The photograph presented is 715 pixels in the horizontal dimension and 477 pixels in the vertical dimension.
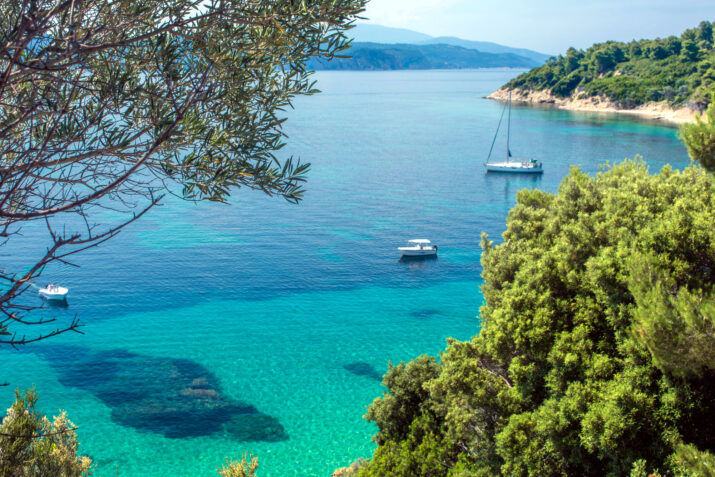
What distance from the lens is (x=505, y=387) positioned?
11.8 m

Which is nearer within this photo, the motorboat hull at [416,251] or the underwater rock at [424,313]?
the underwater rock at [424,313]

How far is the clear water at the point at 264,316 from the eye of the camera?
755 inches

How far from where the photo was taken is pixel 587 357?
1016cm

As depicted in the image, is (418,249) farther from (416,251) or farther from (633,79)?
(633,79)

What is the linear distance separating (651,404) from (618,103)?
4651 inches

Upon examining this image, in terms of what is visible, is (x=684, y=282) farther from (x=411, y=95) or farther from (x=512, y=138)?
(x=411, y=95)

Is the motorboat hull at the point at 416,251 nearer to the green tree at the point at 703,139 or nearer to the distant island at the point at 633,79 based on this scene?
the green tree at the point at 703,139

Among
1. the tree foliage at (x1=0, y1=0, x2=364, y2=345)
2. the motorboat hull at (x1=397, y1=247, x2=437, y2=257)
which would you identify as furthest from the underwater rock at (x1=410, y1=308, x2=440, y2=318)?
the tree foliage at (x1=0, y1=0, x2=364, y2=345)

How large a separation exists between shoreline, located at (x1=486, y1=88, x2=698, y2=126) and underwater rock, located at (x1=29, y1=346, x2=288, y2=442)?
8390 cm

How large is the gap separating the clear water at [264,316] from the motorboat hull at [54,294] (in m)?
0.71

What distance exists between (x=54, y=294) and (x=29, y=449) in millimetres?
21930

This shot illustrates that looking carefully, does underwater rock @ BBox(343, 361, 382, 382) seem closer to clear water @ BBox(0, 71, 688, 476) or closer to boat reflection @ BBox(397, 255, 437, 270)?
clear water @ BBox(0, 71, 688, 476)

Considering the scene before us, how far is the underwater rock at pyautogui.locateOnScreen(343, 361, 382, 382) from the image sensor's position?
77.6ft

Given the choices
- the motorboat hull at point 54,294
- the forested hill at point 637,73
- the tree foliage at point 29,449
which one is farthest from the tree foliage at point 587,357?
the forested hill at point 637,73
